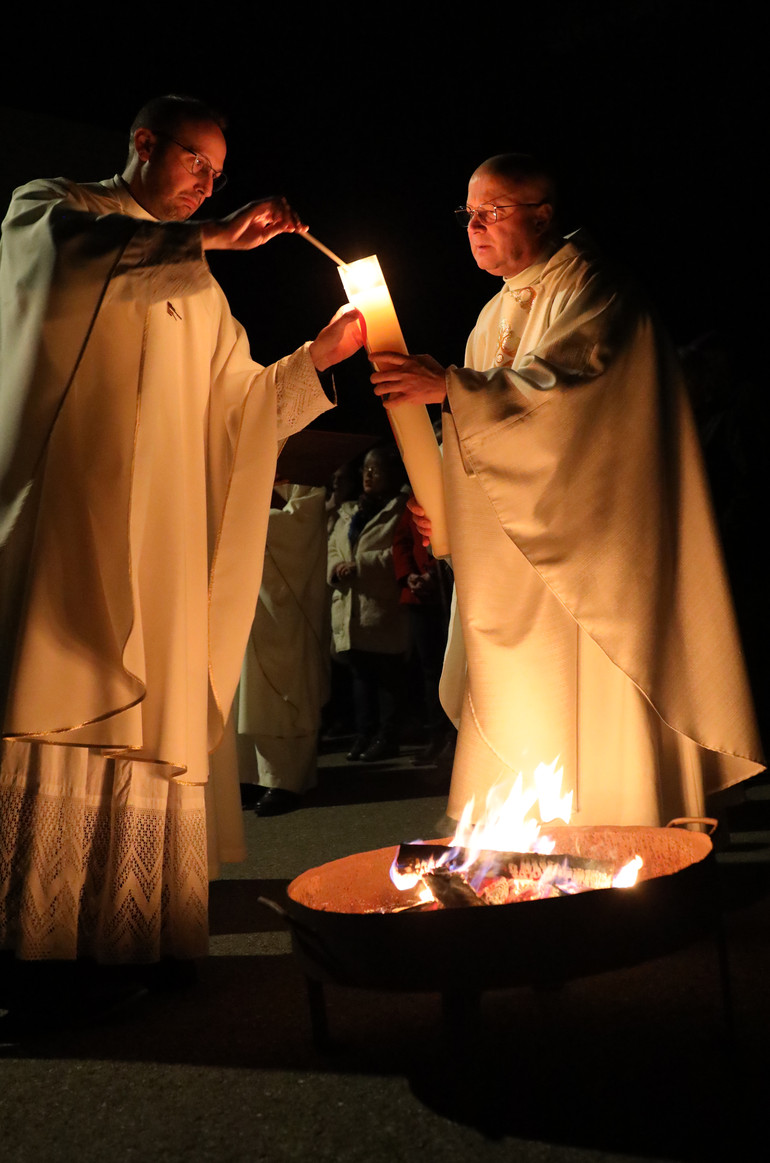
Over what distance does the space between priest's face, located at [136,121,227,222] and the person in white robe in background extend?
8.23 ft

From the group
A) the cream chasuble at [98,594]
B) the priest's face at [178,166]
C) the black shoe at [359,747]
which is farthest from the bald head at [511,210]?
the black shoe at [359,747]

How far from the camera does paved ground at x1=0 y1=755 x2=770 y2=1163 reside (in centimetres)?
153

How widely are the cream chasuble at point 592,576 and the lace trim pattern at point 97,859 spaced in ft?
2.63

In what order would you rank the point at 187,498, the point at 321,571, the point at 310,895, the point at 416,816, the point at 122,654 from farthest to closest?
the point at 321,571, the point at 416,816, the point at 187,498, the point at 122,654, the point at 310,895

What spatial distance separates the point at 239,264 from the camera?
729 centimetres

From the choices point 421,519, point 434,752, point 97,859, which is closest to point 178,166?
point 421,519

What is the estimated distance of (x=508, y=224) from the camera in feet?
9.71

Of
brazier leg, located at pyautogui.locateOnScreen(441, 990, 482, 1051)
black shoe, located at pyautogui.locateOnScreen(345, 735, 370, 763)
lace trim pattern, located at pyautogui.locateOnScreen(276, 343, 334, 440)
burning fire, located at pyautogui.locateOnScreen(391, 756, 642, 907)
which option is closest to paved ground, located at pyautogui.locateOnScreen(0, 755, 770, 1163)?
brazier leg, located at pyautogui.locateOnScreen(441, 990, 482, 1051)

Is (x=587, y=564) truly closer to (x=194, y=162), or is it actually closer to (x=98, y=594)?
(x=98, y=594)

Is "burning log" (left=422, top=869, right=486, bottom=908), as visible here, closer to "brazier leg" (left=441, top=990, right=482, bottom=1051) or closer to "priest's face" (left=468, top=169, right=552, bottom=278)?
"brazier leg" (left=441, top=990, right=482, bottom=1051)

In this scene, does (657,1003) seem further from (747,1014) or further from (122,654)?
(122,654)

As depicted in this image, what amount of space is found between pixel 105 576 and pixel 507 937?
1.20 m

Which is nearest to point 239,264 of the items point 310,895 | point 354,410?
point 354,410

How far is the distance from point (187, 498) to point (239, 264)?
524 cm
